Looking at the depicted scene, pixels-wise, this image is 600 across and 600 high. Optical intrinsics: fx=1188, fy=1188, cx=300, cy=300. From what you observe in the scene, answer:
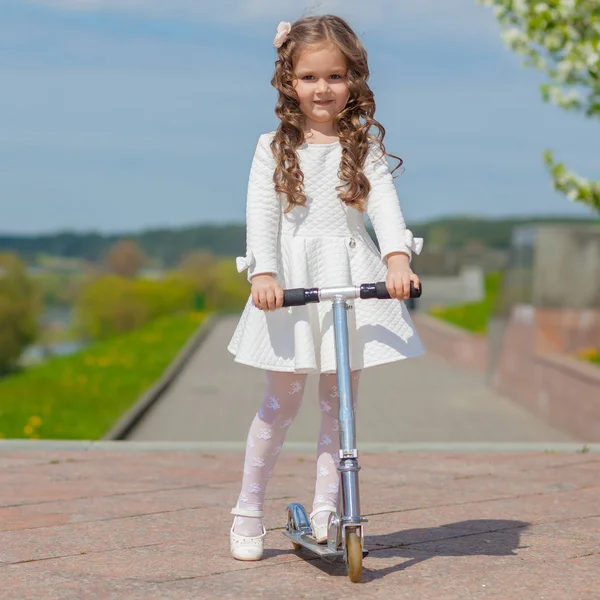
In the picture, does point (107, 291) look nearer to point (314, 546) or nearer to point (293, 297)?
point (314, 546)

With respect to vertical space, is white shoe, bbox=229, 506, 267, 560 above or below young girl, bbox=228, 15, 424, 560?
below

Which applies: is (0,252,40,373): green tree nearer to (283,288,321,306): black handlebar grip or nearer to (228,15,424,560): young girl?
(228,15,424,560): young girl

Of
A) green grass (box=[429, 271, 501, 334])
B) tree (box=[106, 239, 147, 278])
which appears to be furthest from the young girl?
tree (box=[106, 239, 147, 278])

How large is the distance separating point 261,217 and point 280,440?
0.76 m

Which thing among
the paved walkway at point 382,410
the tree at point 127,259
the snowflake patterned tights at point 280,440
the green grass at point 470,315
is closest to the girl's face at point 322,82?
the snowflake patterned tights at point 280,440

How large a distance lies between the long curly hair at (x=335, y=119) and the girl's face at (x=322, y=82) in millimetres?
21

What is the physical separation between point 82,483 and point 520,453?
95.5 inches

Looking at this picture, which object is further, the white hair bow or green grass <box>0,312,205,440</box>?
green grass <box>0,312,205,440</box>

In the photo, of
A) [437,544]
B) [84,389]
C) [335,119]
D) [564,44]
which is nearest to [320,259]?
[335,119]

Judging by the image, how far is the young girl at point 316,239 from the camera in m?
3.79

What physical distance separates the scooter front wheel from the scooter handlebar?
2.30 feet

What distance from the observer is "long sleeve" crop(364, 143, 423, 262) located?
383 cm

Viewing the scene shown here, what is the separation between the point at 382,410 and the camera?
14.6 meters

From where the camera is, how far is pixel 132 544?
13.8 ft
